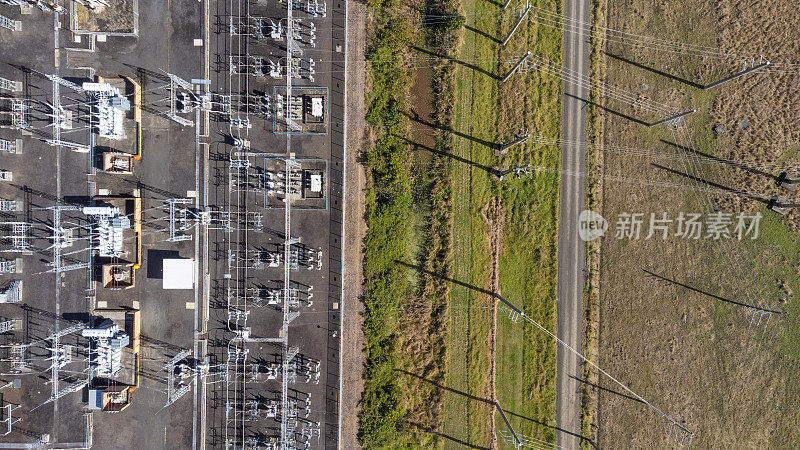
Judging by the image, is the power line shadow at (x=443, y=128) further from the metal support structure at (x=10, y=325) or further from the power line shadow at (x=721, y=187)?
the metal support structure at (x=10, y=325)

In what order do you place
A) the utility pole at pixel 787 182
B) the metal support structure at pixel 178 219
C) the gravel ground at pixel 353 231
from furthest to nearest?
the utility pole at pixel 787 182, the gravel ground at pixel 353 231, the metal support structure at pixel 178 219

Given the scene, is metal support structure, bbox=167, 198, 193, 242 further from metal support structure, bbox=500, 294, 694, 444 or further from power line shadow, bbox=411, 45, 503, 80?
metal support structure, bbox=500, 294, 694, 444

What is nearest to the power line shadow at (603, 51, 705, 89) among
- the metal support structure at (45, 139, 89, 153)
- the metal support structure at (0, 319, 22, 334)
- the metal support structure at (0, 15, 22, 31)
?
the metal support structure at (45, 139, 89, 153)

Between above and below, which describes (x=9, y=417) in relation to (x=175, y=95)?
below

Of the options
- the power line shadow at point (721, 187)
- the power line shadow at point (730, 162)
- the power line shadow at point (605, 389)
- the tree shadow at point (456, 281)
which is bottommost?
the power line shadow at point (605, 389)

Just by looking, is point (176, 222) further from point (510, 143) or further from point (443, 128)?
point (510, 143)

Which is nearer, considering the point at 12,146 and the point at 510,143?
the point at 12,146

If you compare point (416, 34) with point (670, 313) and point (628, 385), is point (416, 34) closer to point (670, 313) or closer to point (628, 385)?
point (670, 313)

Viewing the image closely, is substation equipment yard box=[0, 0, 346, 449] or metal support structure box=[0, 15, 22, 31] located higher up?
metal support structure box=[0, 15, 22, 31]

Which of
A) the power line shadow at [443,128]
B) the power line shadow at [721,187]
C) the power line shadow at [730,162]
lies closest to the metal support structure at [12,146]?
the power line shadow at [443,128]

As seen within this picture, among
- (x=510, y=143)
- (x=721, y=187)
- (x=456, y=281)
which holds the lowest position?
(x=456, y=281)

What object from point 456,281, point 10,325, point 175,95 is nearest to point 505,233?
point 456,281
